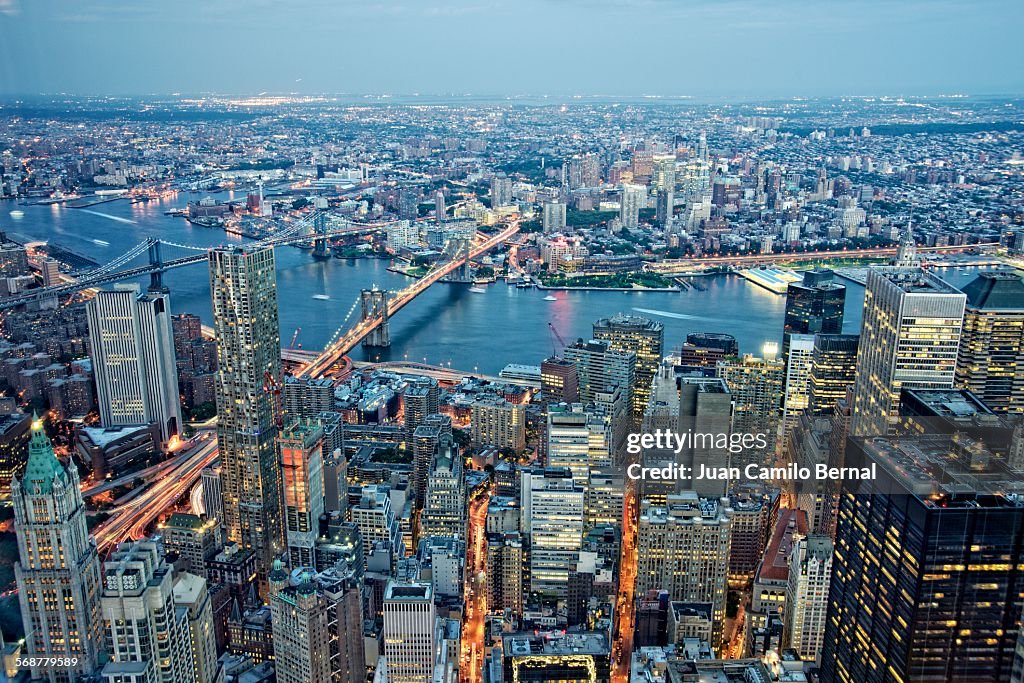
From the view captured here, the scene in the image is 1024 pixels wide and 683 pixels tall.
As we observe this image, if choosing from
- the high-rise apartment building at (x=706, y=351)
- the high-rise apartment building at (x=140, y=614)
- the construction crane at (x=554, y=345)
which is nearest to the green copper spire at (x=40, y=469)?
→ the high-rise apartment building at (x=140, y=614)

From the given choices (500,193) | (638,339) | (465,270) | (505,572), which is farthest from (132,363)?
(500,193)

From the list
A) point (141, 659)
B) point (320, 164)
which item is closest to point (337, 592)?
point (141, 659)

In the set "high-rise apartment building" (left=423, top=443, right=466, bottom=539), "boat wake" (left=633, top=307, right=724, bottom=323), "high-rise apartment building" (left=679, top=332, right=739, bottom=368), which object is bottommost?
"boat wake" (left=633, top=307, right=724, bottom=323)

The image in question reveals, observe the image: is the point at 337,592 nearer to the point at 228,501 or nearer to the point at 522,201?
the point at 228,501

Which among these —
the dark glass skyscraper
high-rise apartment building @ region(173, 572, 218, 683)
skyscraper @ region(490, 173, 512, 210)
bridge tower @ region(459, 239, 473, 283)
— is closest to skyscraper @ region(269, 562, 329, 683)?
high-rise apartment building @ region(173, 572, 218, 683)

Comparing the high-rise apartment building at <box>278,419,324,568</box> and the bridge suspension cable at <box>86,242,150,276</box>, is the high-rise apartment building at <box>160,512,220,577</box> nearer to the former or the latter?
the high-rise apartment building at <box>278,419,324,568</box>

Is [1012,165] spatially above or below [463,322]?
above
